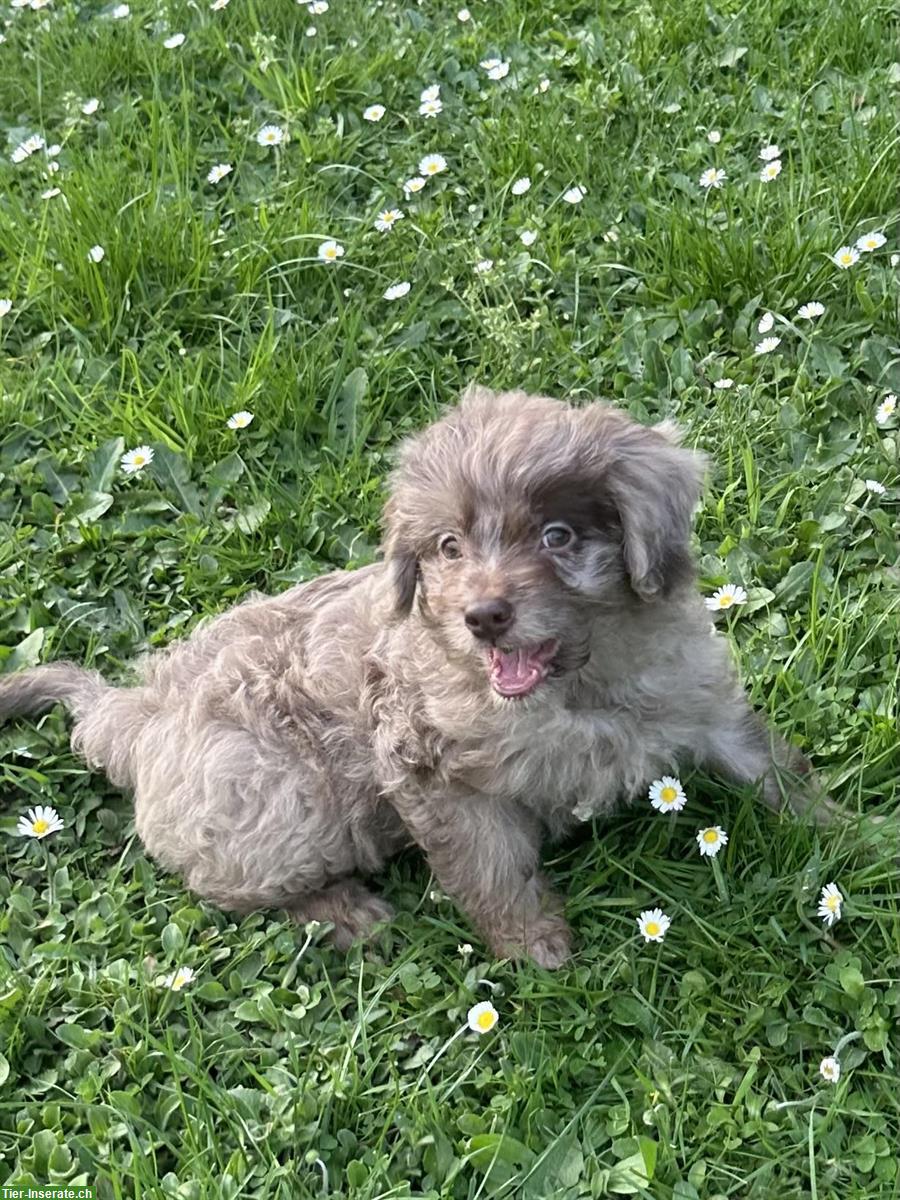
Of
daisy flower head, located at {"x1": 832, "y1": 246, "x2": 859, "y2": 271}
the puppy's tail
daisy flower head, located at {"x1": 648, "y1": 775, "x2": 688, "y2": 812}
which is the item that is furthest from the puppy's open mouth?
daisy flower head, located at {"x1": 832, "y1": 246, "x2": 859, "y2": 271}

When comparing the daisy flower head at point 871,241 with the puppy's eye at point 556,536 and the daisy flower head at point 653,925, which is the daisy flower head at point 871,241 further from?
the daisy flower head at point 653,925

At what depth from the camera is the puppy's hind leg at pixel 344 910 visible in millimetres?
3262

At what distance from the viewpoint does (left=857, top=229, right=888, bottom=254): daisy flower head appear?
13.5 ft

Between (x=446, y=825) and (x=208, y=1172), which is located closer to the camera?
(x=208, y=1172)

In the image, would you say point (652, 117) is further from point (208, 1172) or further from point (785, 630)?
point (208, 1172)

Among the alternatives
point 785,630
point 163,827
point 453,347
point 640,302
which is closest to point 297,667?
point 163,827

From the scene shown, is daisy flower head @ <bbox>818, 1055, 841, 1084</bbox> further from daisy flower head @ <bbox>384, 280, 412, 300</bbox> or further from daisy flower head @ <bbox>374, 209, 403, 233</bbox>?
daisy flower head @ <bbox>374, 209, 403, 233</bbox>

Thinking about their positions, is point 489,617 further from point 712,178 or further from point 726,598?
point 712,178

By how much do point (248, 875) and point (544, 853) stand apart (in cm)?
76

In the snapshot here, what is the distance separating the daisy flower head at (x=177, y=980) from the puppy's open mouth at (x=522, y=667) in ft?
3.74

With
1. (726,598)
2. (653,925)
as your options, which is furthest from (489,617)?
(726,598)

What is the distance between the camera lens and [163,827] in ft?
10.7

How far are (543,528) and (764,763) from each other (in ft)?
3.22

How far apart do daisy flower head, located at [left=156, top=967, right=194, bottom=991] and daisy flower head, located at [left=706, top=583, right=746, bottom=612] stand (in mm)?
1670
